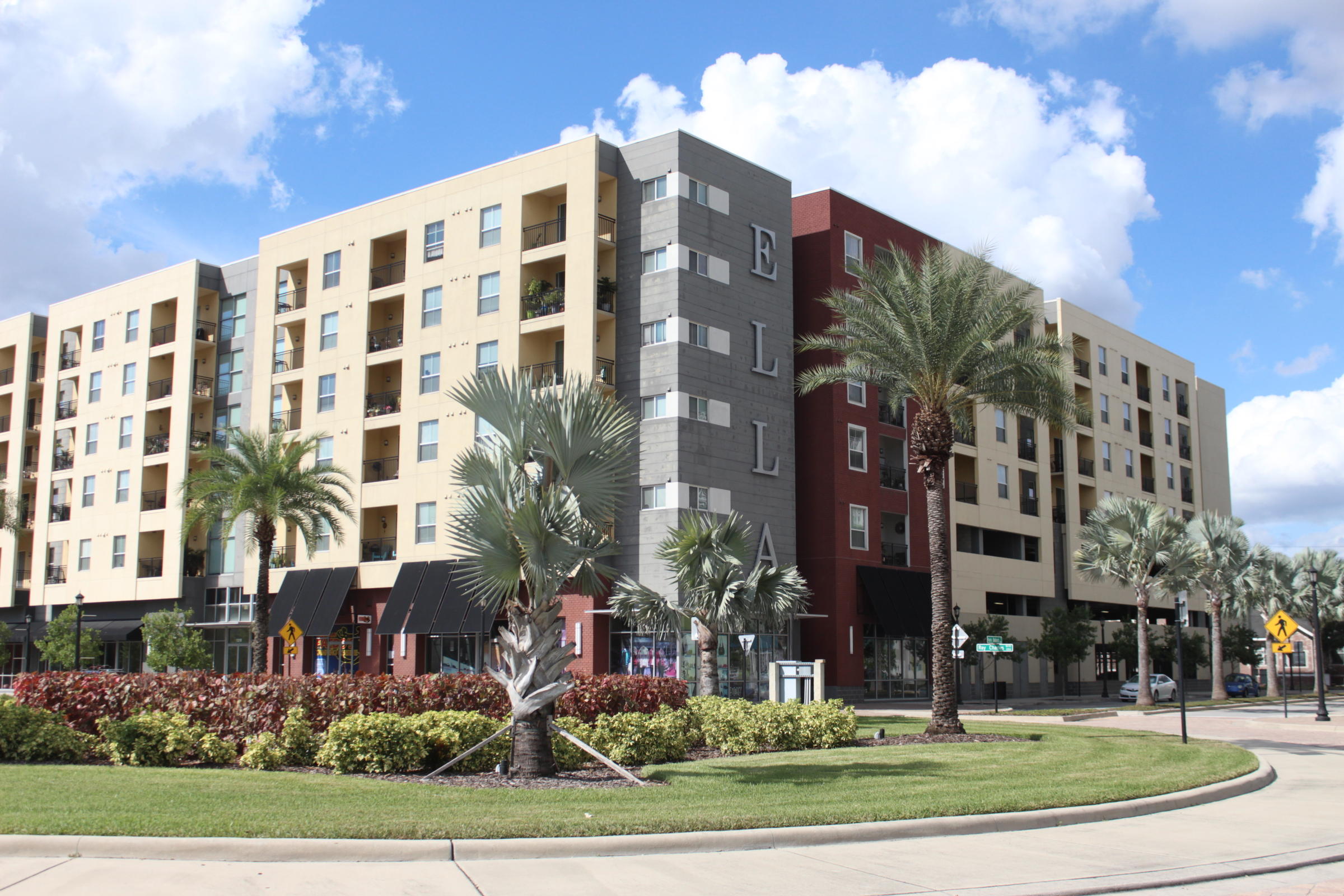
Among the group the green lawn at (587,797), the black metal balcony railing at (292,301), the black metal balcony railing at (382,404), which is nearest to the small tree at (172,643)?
the black metal balcony railing at (382,404)

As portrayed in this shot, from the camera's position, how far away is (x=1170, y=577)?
4997cm

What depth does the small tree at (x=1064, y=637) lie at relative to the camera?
185 feet

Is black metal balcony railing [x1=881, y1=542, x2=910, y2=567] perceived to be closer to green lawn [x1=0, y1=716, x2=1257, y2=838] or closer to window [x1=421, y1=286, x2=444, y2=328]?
window [x1=421, y1=286, x2=444, y2=328]

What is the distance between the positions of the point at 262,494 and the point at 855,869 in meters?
34.0

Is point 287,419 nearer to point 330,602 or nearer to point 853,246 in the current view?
point 330,602

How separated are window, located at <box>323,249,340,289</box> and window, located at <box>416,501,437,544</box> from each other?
39.2 ft

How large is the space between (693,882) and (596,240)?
3630 cm

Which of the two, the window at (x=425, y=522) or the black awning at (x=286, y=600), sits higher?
the window at (x=425, y=522)

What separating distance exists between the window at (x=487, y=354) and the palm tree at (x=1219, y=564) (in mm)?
32046

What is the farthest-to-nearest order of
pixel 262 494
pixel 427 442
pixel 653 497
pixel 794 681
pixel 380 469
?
1. pixel 380 469
2. pixel 427 442
3. pixel 653 497
4. pixel 262 494
5. pixel 794 681

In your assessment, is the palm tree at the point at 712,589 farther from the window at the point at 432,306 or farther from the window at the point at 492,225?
the window at the point at 432,306

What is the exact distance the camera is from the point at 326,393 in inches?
2045

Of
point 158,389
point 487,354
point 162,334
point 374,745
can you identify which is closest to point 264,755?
point 374,745

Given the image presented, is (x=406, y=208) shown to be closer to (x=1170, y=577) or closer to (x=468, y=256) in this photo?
(x=468, y=256)
